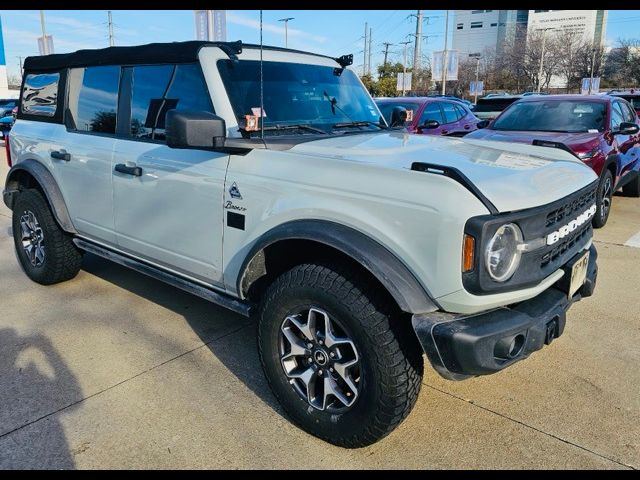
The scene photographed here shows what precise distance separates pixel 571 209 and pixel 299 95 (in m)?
1.78

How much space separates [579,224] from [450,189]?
41.6 inches

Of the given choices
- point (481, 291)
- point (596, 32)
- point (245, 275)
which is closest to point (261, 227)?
point (245, 275)

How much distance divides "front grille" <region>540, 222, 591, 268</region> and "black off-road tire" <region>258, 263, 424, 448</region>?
72 cm

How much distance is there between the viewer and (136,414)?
111 inches

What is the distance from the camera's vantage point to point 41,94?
4578 mm

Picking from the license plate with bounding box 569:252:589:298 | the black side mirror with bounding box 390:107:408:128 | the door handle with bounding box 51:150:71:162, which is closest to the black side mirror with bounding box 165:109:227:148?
the door handle with bounding box 51:150:71:162

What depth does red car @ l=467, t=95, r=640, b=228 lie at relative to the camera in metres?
6.75

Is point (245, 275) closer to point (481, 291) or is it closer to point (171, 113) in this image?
point (171, 113)

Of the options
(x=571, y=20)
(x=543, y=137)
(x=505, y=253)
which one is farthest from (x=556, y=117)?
(x=571, y=20)

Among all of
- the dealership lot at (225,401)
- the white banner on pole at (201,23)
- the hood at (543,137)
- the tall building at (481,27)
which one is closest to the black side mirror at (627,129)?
the hood at (543,137)

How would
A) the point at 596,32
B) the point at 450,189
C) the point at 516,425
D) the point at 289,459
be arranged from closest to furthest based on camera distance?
the point at 450,189 → the point at 289,459 → the point at 516,425 → the point at 596,32

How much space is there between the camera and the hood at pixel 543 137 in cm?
673

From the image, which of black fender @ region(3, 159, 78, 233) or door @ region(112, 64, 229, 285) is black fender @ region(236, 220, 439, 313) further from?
black fender @ region(3, 159, 78, 233)

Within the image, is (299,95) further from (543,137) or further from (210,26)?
(543,137)
